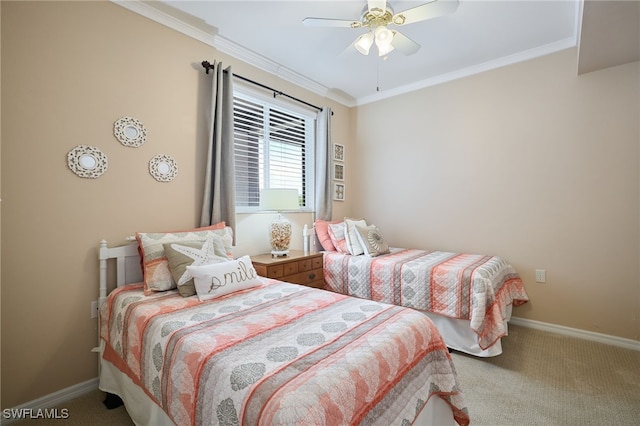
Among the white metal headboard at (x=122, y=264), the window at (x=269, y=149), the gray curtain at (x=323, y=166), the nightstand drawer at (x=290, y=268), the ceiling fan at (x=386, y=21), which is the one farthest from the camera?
the gray curtain at (x=323, y=166)

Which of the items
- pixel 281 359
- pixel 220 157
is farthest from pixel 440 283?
pixel 220 157

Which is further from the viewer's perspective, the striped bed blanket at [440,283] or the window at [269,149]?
the window at [269,149]

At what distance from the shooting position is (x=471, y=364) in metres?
2.38

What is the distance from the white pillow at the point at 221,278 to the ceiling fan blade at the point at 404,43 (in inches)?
78.1

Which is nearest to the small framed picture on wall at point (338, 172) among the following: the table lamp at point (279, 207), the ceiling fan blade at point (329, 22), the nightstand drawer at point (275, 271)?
the table lamp at point (279, 207)

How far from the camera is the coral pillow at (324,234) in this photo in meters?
3.58

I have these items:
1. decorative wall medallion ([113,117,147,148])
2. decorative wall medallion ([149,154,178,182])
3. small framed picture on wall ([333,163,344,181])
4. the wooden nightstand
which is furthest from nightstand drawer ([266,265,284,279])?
small framed picture on wall ([333,163,344,181])

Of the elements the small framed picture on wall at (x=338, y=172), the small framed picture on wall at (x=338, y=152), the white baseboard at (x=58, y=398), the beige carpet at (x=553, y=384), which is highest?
the small framed picture on wall at (x=338, y=152)

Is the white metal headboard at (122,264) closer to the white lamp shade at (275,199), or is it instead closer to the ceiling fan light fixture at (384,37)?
the white lamp shade at (275,199)

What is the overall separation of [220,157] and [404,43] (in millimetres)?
1754

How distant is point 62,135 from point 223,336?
67.4 inches

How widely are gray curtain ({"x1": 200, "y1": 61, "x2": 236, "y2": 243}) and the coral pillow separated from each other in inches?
47.0

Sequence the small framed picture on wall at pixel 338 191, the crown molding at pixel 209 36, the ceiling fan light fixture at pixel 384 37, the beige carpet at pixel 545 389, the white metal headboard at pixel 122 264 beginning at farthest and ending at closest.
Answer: the small framed picture on wall at pixel 338 191 → the crown molding at pixel 209 36 → the ceiling fan light fixture at pixel 384 37 → the white metal headboard at pixel 122 264 → the beige carpet at pixel 545 389

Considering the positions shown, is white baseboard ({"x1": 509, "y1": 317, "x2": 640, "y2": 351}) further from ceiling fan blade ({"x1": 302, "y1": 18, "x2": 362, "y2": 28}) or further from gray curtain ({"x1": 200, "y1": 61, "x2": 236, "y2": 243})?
ceiling fan blade ({"x1": 302, "y1": 18, "x2": 362, "y2": 28})
